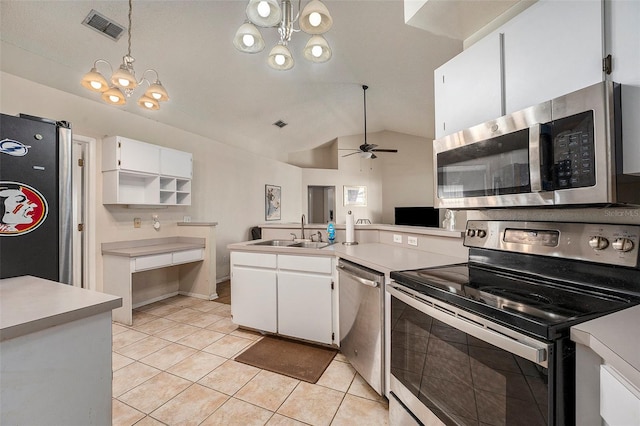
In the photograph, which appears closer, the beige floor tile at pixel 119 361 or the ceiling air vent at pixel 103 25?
the beige floor tile at pixel 119 361

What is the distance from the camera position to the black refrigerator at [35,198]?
1118 mm

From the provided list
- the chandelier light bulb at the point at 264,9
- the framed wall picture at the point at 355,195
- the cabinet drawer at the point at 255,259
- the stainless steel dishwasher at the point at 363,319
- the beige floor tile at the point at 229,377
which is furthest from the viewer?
the framed wall picture at the point at 355,195

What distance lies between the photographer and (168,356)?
A: 2.26 metres

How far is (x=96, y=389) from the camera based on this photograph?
855 mm

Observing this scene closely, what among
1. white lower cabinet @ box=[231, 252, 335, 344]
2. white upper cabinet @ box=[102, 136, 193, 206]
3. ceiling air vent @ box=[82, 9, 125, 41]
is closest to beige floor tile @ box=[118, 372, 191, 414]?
white lower cabinet @ box=[231, 252, 335, 344]

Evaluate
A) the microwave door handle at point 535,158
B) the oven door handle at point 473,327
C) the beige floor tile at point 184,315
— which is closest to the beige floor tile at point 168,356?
the beige floor tile at point 184,315

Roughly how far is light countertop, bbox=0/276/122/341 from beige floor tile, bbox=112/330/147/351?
5.87 feet

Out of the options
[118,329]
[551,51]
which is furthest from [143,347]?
[551,51]

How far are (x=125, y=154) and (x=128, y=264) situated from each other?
4.18 ft

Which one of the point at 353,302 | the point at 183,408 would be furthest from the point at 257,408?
the point at 353,302

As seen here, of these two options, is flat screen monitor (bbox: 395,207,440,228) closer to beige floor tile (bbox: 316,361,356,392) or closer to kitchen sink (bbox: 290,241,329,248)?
kitchen sink (bbox: 290,241,329,248)

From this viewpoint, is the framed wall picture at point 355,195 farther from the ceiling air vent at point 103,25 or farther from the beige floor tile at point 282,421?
the beige floor tile at point 282,421

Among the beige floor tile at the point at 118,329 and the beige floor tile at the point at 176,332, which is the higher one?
the beige floor tile at the point at 176,332

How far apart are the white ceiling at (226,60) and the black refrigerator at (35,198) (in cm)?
172
